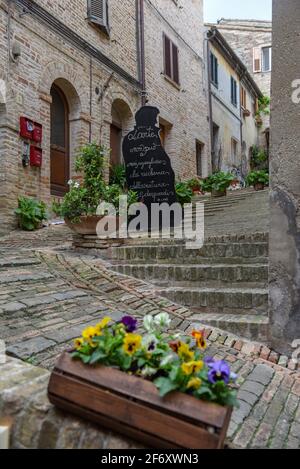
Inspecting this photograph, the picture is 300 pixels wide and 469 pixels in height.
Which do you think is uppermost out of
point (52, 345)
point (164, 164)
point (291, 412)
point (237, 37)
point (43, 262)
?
point (237, 37)

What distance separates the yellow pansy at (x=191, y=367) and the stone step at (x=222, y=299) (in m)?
2.11

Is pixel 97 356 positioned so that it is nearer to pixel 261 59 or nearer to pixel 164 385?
pixel 164 385

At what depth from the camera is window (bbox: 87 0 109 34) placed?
10.4m

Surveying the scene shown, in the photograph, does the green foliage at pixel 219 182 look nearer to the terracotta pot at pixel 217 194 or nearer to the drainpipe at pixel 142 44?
the terracotta pot at pixel 217 194

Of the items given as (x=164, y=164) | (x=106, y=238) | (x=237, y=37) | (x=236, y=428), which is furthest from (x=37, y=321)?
(x=237, y=37)

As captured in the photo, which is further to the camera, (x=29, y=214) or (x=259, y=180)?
(x=259, y=180)

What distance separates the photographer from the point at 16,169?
8.06 m

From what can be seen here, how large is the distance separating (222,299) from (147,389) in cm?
229

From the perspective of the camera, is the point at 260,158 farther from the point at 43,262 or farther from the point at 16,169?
the point at 43,262

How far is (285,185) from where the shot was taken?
10.2ft

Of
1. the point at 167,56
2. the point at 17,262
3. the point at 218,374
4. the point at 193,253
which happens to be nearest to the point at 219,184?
the point at 167,56

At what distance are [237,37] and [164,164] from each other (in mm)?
21157

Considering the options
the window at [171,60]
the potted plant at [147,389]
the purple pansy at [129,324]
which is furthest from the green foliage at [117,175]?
the potted plant at [147,389]
